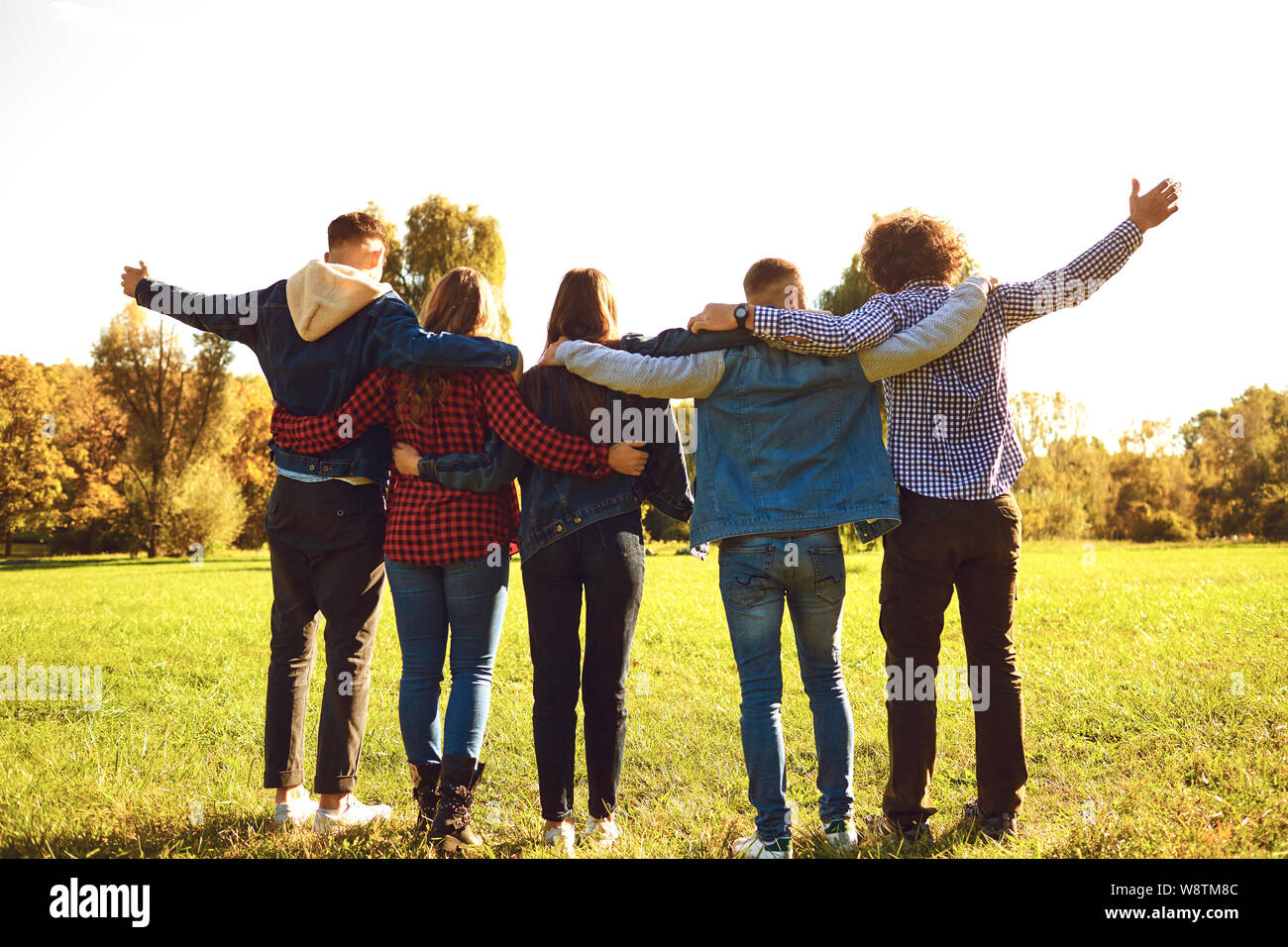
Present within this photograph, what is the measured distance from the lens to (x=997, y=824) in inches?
136

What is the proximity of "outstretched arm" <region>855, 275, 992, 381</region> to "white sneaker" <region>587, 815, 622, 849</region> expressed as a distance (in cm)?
203

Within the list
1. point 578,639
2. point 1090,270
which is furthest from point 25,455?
point 1090,270

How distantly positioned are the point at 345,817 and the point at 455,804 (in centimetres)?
63

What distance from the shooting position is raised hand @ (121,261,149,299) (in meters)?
4.07

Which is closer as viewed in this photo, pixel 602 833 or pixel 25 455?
pixel 602 833

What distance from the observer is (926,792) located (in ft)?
11.3

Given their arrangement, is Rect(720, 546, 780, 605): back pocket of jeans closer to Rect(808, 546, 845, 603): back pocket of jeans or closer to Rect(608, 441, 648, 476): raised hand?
Rect(808, 546, 845, 603): back pocket of jeans

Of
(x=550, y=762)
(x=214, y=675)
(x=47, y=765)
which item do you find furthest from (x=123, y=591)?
(x=550, y=762)

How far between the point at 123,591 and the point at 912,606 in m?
15.9

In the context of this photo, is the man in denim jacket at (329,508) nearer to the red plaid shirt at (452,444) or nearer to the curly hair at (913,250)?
the red plaid shirt at (452,444)

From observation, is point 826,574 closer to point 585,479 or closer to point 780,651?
point 780,651

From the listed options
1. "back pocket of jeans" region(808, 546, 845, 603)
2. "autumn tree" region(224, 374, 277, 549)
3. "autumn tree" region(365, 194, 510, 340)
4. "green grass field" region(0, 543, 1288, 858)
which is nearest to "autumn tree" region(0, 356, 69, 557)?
"autumn tree" region(224, 374, 277, 549)

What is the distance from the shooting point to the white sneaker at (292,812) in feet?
12.3

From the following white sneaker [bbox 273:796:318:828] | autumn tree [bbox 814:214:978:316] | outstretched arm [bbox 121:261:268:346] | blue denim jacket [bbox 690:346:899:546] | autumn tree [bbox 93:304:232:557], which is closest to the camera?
blue denim jacket [bbox 690:346:899:546]
